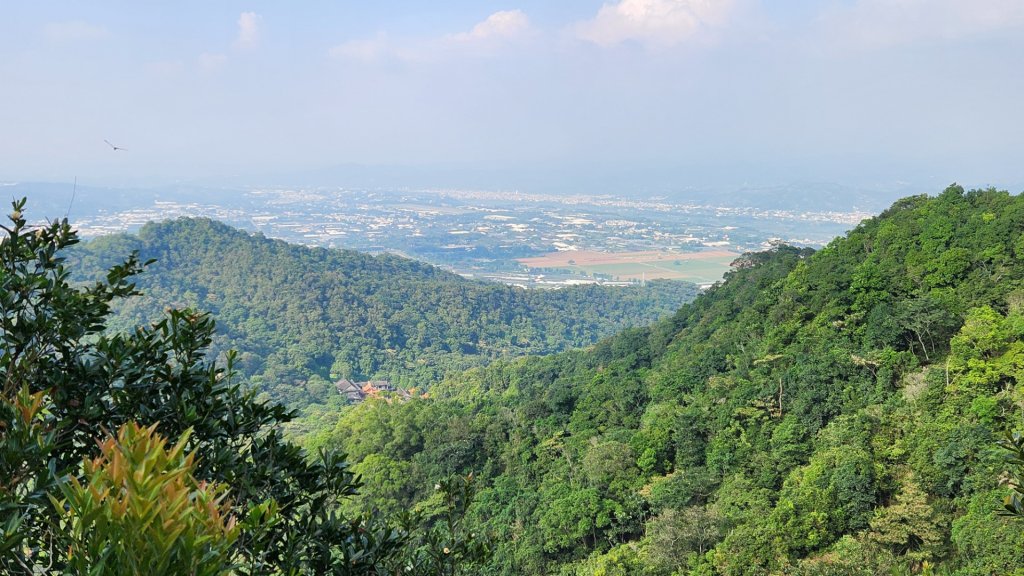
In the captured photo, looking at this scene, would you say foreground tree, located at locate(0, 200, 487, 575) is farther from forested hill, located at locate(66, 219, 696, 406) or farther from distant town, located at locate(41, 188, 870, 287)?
distant town, located at locate(41, 188, 870, 287)

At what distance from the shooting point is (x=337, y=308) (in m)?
43.2

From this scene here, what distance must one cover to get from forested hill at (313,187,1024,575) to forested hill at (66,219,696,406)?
17034mm

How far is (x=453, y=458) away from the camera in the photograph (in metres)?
17.2

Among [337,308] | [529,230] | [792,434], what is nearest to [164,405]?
[792,434]

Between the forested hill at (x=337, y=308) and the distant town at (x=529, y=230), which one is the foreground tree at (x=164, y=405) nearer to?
the forested hill at (x=337, y=308)

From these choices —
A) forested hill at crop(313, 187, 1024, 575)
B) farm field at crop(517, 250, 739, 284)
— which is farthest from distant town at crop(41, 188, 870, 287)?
forested hill at crop(313, 187, 1024, 575)

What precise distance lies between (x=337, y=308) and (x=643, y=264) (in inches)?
1634

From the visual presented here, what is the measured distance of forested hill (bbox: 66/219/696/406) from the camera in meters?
38.1

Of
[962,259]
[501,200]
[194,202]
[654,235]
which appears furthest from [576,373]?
[501,200]

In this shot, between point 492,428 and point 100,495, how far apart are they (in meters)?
17.5

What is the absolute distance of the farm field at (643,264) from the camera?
2574 inches

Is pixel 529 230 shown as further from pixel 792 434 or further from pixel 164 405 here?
pixel 164 405

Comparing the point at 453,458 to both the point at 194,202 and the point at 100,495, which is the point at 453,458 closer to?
the point at 100,495

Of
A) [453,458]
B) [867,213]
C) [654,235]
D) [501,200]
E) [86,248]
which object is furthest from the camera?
[501,200]
